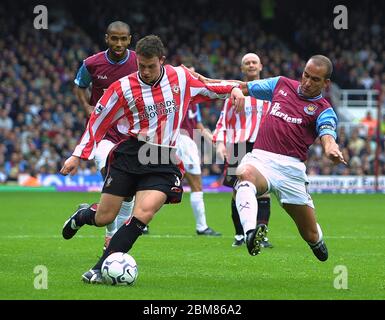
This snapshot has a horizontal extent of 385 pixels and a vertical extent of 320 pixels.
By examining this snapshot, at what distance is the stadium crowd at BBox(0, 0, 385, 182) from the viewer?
26.0m

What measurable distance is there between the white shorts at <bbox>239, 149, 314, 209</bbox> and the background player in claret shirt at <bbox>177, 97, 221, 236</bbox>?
462cm

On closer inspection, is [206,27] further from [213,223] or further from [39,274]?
[39,274]

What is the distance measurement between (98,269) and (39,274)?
27.2 inches

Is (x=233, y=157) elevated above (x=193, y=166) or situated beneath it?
elevated above

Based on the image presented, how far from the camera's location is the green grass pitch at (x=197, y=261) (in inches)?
312

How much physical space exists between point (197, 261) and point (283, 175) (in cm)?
190

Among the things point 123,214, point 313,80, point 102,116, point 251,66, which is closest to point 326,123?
point 313,80

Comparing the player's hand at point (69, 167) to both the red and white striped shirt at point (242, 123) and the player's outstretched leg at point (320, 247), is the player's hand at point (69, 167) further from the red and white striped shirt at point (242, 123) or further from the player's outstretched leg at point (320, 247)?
the red and white striped shirt at point (242, 123)

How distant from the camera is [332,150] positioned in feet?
26.7

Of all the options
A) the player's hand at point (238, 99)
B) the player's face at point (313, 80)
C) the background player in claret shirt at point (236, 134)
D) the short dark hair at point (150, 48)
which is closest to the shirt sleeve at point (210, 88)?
the player's hand at point (238, 99)

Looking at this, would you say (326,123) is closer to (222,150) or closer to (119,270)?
(119,270)

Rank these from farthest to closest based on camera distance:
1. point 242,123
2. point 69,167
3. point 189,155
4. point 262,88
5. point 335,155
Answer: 1. point 189,155
2. point 242,123
3. point 262,88
4. point 69,167
5. point 335,155

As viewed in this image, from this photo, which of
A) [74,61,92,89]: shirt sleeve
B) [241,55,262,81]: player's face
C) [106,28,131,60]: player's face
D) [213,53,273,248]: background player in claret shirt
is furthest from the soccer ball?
[241,55,262,81]: player's face
